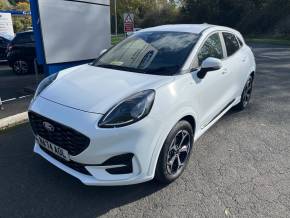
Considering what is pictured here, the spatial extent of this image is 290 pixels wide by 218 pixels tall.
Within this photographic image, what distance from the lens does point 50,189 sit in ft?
10.1

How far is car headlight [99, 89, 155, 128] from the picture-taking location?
2.60m

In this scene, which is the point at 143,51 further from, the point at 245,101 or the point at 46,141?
the point at 245,101

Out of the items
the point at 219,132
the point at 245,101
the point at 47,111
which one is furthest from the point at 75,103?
the point at 245,101

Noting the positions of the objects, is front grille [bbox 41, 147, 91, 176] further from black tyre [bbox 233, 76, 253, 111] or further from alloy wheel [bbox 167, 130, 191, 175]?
black tyre [bbox 233, 76, 253, 111]

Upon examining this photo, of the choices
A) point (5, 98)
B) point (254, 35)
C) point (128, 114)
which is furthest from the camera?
point (254, 35)

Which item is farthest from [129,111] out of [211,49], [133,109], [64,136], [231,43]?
[231,43]

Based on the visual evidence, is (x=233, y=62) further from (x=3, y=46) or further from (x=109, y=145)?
(x=3, y=46)

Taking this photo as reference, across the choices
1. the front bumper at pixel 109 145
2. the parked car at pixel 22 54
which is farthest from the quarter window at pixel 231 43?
the parked car at pixel 22 54

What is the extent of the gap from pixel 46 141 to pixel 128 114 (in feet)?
3.14

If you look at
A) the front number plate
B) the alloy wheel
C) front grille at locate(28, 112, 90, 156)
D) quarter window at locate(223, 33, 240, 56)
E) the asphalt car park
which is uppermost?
quarter window at locate(223, 33, 240, 56)

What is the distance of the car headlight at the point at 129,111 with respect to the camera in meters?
2.60

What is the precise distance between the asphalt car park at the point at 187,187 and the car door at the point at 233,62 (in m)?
0.76

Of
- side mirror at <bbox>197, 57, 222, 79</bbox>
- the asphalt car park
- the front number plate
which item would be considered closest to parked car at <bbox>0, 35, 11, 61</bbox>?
the asphalt car park

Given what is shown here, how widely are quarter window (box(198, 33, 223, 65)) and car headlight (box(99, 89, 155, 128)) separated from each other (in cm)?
118
